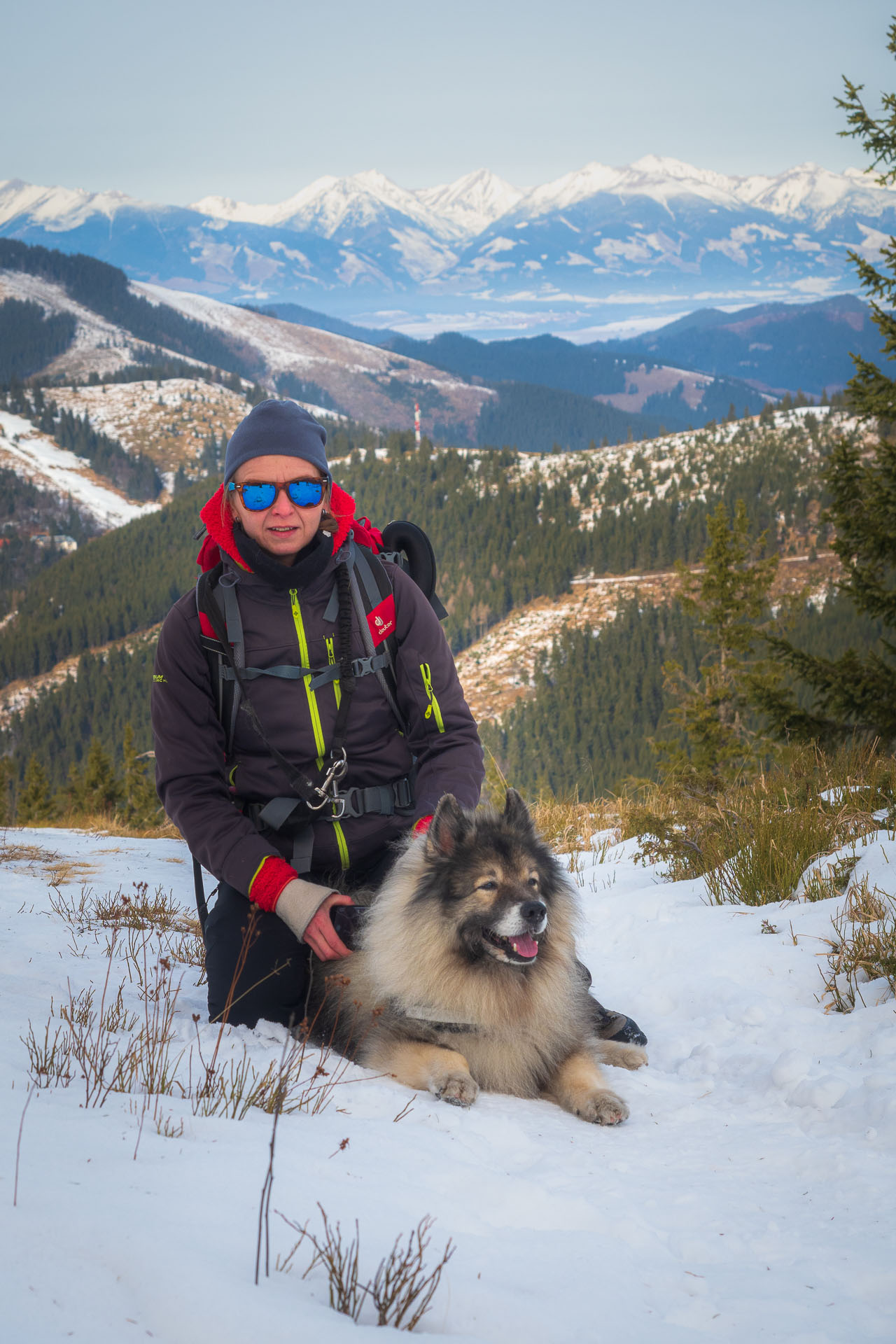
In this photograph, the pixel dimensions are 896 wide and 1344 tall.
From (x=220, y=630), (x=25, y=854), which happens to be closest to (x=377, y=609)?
(x=220, y=630)

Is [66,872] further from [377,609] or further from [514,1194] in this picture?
[514,1194]

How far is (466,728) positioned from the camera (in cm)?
423

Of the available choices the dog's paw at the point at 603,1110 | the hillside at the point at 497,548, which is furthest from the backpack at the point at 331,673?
the hillside at the point at 497,548

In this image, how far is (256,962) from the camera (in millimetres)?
3895

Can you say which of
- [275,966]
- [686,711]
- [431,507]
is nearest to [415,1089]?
[275,966]

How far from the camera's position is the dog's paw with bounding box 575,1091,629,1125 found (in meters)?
3.33

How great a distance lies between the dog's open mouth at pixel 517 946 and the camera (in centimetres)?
336

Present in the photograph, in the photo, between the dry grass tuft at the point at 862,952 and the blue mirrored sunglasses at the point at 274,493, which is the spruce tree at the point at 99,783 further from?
the dry grass tuft at the point at 862,952

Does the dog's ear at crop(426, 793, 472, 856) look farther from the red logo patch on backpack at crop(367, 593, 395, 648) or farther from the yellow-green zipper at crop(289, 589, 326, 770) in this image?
the red logo patch on backpack at crop(367, 593, 395, 648)

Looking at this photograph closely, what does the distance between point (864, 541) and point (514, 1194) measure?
9.09m

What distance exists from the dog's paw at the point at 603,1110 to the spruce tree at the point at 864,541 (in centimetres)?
717

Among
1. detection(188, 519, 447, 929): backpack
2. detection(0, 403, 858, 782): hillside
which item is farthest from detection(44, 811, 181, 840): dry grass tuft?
detection(0, 403, 858, 782): hillside

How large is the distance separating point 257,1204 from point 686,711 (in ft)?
71.6

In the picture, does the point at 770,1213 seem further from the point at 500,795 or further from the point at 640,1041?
the point at 500,795
